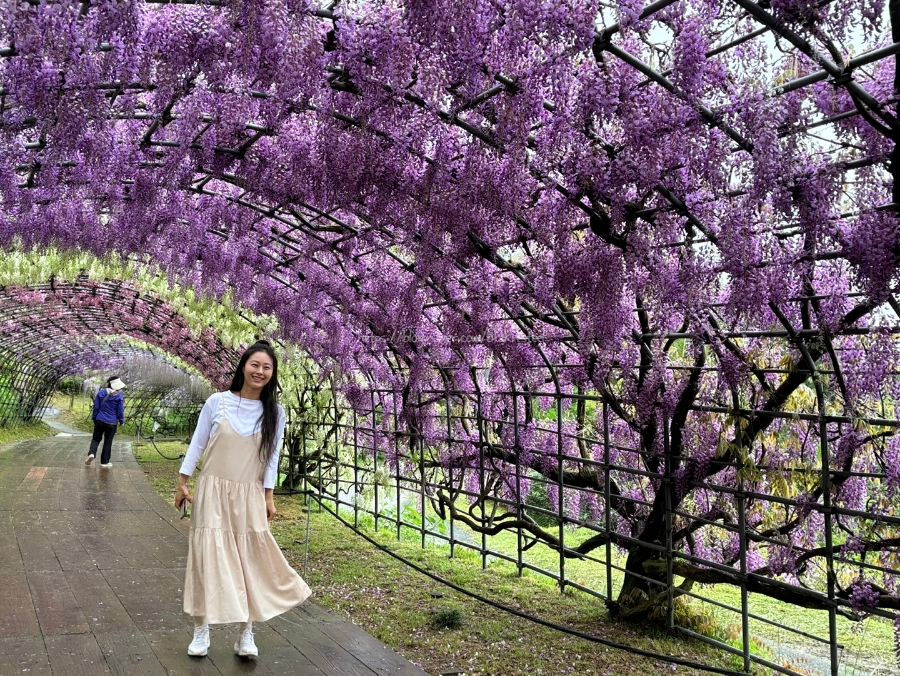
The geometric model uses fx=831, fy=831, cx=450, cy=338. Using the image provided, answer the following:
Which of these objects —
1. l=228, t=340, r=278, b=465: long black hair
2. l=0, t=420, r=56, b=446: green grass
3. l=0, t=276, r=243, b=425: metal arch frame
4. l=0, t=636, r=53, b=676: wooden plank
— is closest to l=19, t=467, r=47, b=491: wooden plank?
l=0, t=276, r=243, b=425: metal arch frame

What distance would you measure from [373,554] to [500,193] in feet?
12.0

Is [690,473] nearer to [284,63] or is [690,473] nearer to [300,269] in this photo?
[284,63]

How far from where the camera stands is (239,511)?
3199mm

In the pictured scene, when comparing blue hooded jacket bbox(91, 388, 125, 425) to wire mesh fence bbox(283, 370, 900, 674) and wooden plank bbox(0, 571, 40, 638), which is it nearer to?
wire mesh fence bbox(283, 370, 900, 674)

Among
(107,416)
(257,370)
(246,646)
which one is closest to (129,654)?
(246,646)

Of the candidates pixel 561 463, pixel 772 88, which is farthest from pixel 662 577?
pixel 772 88

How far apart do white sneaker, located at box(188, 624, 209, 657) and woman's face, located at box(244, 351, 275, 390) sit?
37.5 inches

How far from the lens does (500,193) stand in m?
3.61

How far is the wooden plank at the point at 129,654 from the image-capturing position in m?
3.06

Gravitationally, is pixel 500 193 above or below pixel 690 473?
above

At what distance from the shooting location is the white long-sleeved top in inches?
126

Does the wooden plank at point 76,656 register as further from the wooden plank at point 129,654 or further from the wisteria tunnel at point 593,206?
the wisteria tunnel at point 593,206

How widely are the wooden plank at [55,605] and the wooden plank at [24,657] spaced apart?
0.14m

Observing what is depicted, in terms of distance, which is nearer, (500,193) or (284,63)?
(284,63)
